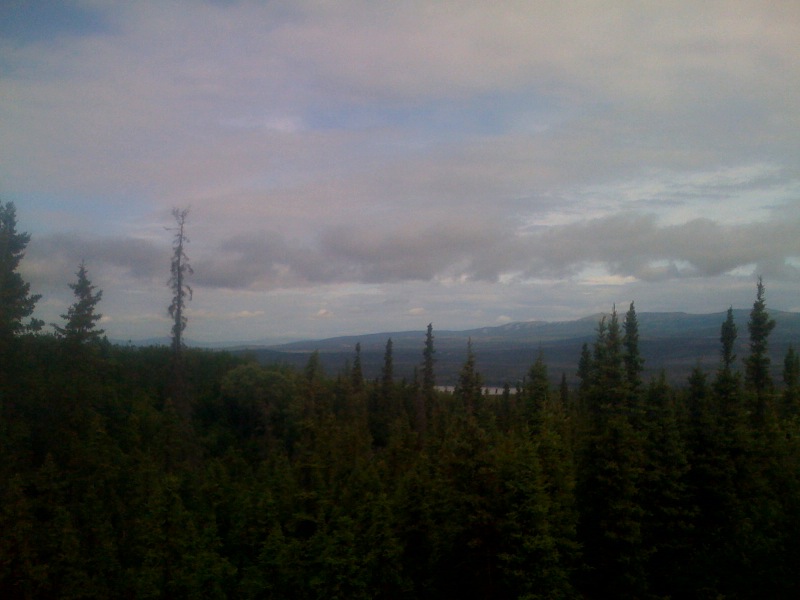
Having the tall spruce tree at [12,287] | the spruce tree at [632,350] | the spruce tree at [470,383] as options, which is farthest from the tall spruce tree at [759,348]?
the tall spruce tree at [12,287]

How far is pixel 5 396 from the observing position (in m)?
30.5

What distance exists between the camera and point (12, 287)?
30.8 metres

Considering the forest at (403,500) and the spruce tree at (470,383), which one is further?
the spruce tree at (470,383)

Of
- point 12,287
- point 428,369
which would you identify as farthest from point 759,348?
point 12,287

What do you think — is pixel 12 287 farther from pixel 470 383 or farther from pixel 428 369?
pixel 428 369

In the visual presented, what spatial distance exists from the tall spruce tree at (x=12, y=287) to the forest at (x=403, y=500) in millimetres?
93

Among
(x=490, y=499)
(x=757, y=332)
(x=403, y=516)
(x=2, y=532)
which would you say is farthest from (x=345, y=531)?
(x=757, y=332)

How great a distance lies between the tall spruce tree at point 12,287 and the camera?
3022 centimetres

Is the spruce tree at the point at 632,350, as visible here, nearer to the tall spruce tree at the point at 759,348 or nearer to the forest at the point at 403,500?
the forest at the point at 403,500

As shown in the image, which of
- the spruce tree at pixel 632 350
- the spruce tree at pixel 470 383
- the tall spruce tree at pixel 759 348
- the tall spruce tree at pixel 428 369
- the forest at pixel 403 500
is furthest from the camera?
the tall spruce tree at pixel 428 369

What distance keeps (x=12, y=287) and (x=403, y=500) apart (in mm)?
20653

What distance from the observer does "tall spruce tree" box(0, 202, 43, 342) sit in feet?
99.1

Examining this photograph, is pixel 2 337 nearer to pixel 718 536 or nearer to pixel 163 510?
pixel 163 510

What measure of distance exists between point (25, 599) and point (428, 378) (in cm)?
5015
